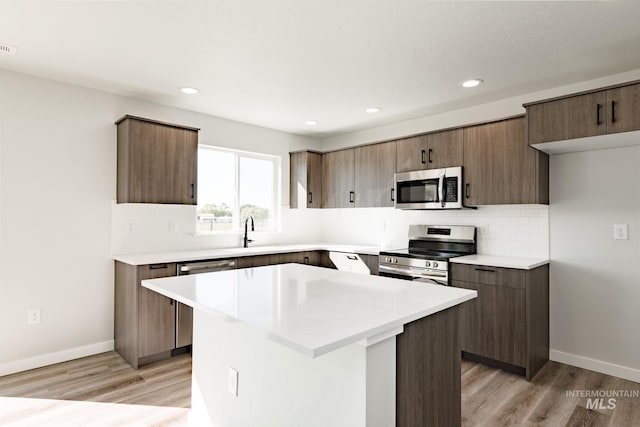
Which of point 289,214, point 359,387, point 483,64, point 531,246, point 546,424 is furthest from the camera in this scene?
point 289,214

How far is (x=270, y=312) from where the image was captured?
1.39 metres

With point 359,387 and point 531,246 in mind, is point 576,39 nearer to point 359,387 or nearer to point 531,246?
point 531,246

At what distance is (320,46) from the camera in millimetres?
2484

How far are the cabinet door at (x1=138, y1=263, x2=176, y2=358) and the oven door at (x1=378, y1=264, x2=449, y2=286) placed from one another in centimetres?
205

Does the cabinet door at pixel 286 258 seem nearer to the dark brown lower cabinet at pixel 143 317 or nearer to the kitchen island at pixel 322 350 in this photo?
the dark brown lower cabinet at pixel 143 317

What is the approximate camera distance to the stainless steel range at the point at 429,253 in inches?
132

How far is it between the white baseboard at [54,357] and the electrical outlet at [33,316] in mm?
287

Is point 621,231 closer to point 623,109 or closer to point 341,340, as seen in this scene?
point 623,109

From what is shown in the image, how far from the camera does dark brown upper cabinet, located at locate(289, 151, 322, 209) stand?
4.85 m

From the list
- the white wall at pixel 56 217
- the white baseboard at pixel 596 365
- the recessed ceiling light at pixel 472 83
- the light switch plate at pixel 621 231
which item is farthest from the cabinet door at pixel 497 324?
the white wall at pixel 56 217

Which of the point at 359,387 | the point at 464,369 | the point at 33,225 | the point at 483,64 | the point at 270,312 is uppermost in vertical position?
the point at 483,64

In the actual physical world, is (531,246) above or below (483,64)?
below

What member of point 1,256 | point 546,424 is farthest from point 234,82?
point 546,424

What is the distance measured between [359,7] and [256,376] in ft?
6.60
